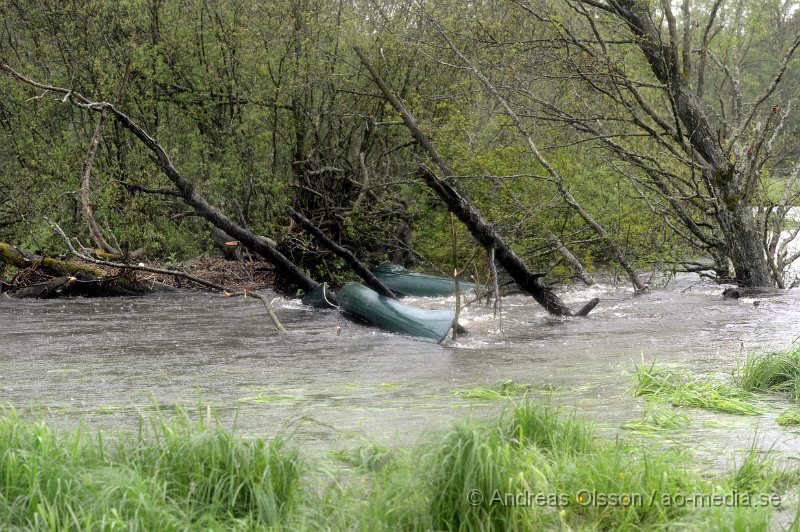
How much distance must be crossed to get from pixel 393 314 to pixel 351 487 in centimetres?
709

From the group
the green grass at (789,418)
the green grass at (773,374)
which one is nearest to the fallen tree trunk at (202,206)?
the green grass at (773,374)

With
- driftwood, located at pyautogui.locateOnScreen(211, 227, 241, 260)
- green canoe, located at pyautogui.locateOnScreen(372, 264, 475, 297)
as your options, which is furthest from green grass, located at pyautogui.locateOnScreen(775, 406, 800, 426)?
driftwood, located at pyautogui.locateOnScreen(211, 227, 241, 260)

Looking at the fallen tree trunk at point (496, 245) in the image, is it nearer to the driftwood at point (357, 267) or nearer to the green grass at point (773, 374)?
the driftwood at point (357, 267)

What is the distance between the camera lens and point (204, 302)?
14.1 meters

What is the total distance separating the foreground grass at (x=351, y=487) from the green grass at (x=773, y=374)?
2.40 m

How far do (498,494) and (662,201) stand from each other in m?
12.2

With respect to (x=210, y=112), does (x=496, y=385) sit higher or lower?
lower

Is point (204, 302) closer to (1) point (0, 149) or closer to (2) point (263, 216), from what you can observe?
(2) point (263, 216)

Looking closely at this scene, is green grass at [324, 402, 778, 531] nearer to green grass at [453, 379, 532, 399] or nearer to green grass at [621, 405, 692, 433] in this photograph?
green grass at [621, 405, 692, 433]

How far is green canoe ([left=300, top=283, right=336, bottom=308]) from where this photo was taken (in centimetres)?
1340

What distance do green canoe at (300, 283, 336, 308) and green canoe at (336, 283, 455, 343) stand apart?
3.51 ft

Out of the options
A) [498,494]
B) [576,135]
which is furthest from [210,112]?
[498,494]

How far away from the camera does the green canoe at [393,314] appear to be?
1014cm

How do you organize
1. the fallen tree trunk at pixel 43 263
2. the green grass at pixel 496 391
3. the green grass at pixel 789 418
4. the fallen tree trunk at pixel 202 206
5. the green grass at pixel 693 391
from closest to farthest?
1. the green grass at pixel 789 418
2. the green grass at pixel 693 391
3. the green grass at pixel 496 391
4. the fallen tree trunk at pixel 202 206
5. the fallen tree trunk at pixel 43 263
